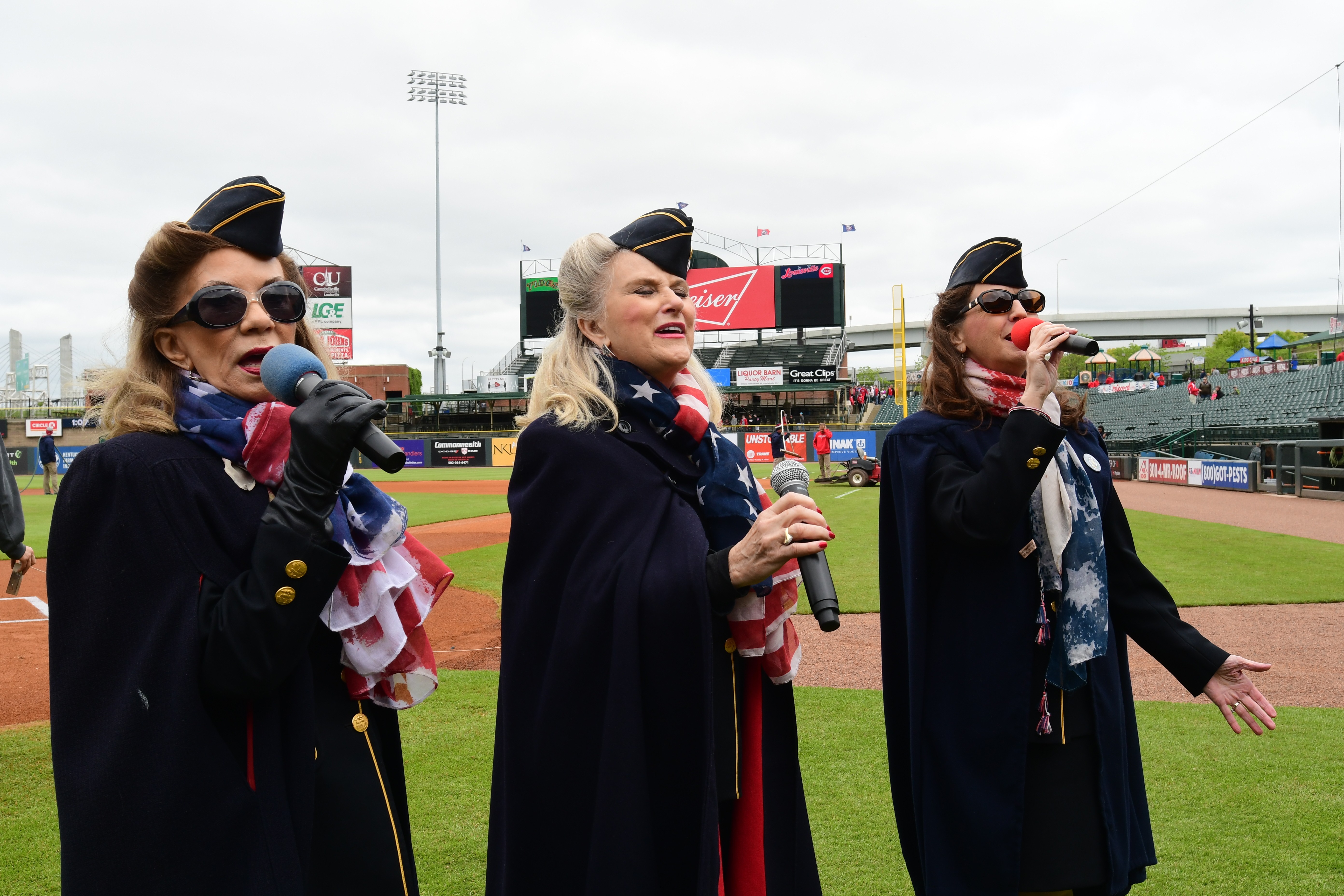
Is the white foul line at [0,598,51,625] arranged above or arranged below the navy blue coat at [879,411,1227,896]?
below

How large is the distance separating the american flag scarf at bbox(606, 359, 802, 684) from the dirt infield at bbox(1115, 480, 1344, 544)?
12335 mm

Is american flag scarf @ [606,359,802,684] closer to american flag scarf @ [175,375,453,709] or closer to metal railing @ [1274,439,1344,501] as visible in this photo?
american flag scarf @ [175,375,453,709]

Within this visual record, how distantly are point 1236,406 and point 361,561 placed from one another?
3891 centimetres

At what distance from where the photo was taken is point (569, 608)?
2.01 m

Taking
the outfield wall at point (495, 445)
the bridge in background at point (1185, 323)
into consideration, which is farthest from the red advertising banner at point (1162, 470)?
the bridge in background at point (1185, 323)

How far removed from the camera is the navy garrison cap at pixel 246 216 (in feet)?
6.07

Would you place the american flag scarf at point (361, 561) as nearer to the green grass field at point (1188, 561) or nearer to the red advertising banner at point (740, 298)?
the green grass field at point (1188, 561)

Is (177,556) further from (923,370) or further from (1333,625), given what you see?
(1333,625)

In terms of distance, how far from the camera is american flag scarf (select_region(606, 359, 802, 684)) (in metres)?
2.07

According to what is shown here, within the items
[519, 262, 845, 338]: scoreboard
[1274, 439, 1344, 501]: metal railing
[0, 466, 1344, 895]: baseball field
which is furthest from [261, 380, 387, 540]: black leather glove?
[519, 262, 845, 338]: scoreboard

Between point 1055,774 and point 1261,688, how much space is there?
15.9ft

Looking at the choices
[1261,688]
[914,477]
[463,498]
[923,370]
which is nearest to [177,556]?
[914,477]

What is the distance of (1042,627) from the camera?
2.37m

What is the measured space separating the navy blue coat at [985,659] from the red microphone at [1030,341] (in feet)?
0.70
